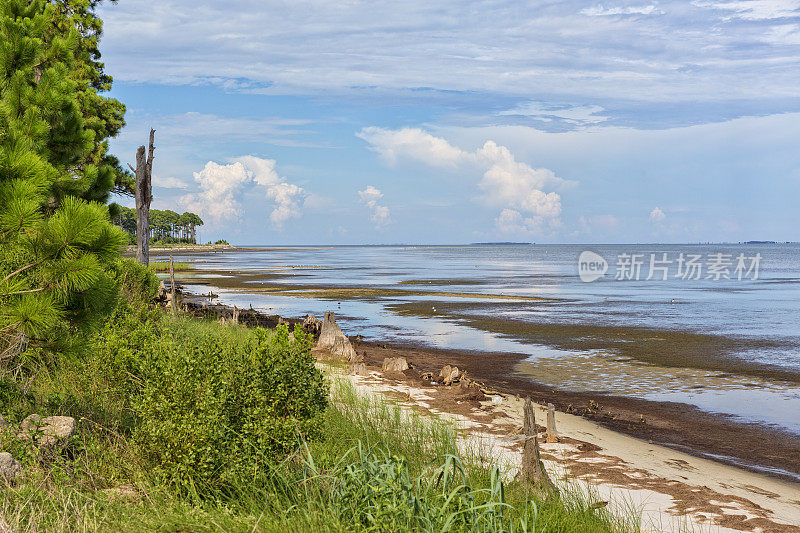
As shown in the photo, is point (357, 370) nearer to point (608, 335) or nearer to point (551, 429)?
point (551, 429)

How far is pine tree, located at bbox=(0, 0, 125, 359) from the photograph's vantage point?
6633 millimetres

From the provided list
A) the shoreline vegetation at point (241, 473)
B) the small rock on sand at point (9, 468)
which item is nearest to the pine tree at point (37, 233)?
the shoreline vegetation at point (241, 473)

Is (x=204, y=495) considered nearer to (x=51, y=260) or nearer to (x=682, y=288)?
A: (x=51, y=260)

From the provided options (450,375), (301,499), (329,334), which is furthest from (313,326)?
(301,499)

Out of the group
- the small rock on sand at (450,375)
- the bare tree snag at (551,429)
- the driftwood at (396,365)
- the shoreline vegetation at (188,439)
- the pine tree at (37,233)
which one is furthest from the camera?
the driftwood at (396,365)

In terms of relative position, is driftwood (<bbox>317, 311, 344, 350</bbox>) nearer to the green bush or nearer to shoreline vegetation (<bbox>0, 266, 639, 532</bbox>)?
shoreline vegetation (<bbox>0, 266, 639, 532</bbox>)

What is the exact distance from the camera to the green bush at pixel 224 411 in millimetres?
5652

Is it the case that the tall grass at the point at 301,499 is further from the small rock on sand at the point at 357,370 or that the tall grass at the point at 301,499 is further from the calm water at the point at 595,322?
the calm water at the point at 595,322

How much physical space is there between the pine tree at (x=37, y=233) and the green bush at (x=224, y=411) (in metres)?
1.25

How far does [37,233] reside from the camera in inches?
263

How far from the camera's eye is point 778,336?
2580cm

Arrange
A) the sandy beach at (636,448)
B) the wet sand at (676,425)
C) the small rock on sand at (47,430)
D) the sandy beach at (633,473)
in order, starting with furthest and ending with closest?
the wet sand at (676,425) < the sandy beach at (636,448) < the sandy beach at (633,473) < the small rock on sand at (47,430)

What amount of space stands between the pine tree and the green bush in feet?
4.10

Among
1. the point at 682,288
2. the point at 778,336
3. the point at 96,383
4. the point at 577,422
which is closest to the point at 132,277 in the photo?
the point at 96,383
